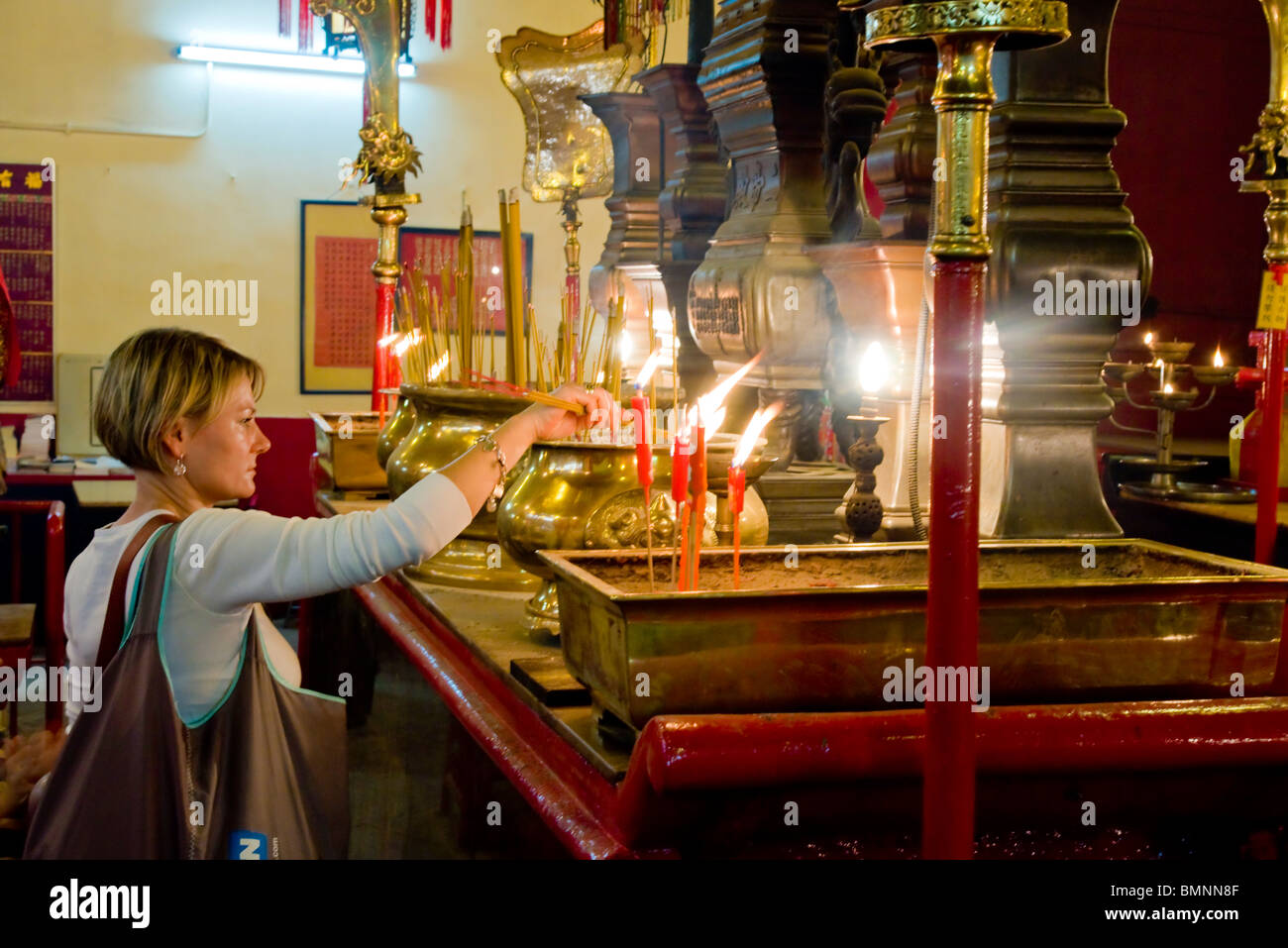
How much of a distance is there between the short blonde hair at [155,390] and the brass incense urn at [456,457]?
974mm

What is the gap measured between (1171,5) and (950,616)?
250 inches

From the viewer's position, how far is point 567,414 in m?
1.63

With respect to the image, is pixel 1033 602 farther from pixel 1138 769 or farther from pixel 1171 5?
pixel 1171 5

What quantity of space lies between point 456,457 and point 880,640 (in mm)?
1399

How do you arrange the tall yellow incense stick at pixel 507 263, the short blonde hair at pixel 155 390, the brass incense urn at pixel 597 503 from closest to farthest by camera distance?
the short blonde hair at pixel 155 390, the brass incense urn at pixel 597 503, the tall yellow incense stick at pixel 507 263

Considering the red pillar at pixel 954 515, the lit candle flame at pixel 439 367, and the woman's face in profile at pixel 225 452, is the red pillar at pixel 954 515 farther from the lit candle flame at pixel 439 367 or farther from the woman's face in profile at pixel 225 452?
the lit candle flame at pixel 439 367

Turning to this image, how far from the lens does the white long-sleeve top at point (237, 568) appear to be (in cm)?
142

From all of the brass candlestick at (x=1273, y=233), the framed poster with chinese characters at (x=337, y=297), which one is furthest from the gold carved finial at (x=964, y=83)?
the framed poster with chinese characters at (x=337, y=297)

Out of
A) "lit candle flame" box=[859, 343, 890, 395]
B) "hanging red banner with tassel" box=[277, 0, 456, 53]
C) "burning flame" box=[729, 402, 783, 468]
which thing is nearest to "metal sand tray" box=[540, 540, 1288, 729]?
"burning flame" box=[729, 402, 783, 468]

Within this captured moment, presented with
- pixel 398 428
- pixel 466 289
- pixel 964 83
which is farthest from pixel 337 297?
pixel 964 83

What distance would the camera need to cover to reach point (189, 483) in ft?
5.17

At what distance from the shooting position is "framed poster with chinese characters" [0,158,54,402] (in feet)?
24.2

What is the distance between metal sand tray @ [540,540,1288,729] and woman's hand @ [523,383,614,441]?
0.52 ft

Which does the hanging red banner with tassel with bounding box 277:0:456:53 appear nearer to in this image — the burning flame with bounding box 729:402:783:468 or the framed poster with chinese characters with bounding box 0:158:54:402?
the framed poster with chinese characters with bounding box 0:158:54:402
